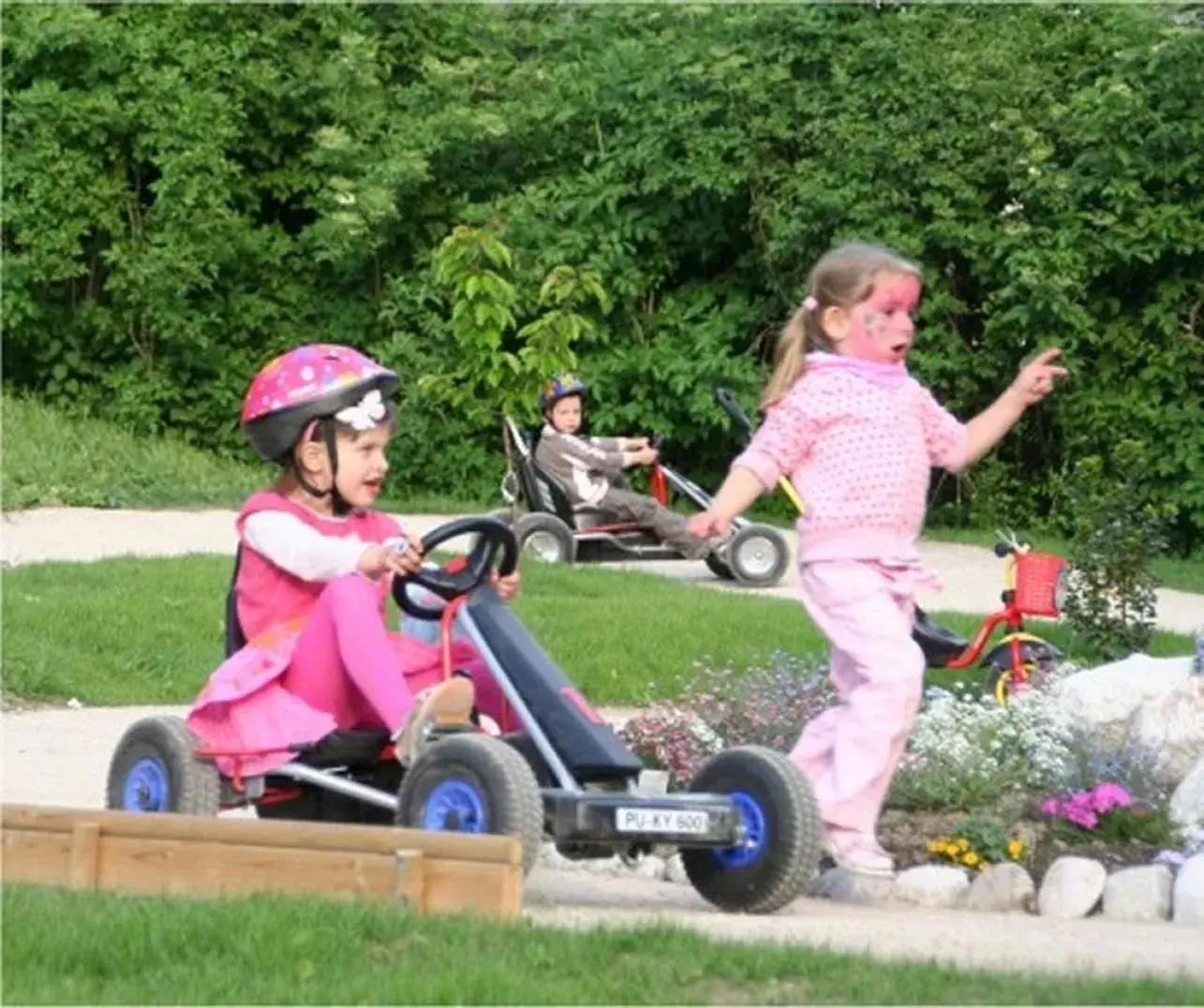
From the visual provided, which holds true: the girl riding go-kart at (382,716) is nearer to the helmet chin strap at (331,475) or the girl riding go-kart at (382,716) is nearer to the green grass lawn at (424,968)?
the helmet chin strap at (331,475)

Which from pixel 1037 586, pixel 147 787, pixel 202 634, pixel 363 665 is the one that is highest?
pixel 1037 586

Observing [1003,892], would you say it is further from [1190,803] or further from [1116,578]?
[1116,578]

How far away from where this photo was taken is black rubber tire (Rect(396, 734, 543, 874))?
6.64 meters

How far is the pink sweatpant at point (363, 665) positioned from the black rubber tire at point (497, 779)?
0.32m

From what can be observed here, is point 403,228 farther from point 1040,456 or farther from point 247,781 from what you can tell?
point 247,781

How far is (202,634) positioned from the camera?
1299cm

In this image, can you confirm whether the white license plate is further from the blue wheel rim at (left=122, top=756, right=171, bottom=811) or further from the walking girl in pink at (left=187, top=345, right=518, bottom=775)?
the blue wheel rim at (left=122, top=756, right=171, bottom=811)

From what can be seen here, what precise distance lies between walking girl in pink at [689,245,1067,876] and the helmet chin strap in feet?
3.48

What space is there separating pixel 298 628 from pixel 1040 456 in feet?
44.5

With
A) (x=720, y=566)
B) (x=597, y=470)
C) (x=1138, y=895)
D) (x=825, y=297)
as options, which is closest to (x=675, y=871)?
(x=1138, y=895)

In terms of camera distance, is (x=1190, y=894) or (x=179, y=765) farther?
(x=1190, y=894)

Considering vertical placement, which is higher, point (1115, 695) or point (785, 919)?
point (1115, 695)

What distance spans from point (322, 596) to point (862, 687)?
1462mm

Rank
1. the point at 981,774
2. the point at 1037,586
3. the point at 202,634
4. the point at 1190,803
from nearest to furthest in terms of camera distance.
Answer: the point at 1190,803 < the point at 981,774 < the point at 1037,586 < the point at 202,634
